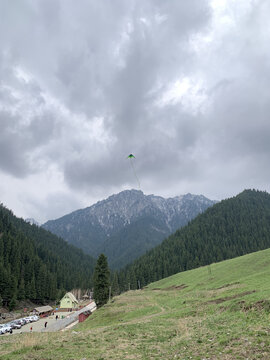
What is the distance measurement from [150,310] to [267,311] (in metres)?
24.4

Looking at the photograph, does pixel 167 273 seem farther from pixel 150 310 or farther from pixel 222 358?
pixel 222 358

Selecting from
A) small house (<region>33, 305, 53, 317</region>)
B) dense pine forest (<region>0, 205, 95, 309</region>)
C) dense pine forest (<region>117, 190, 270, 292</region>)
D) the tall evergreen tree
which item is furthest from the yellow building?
the tall evergreen tree

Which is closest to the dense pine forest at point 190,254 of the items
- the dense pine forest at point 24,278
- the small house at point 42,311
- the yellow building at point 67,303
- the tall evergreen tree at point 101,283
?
the yellow building at point 67,303

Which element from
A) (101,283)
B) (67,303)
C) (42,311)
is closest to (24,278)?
(67,303)

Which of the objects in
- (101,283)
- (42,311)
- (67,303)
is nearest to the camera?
(101,283)

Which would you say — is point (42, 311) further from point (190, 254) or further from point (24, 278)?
point (190, 254)

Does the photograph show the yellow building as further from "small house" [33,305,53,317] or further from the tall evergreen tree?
the tall evergreen tree

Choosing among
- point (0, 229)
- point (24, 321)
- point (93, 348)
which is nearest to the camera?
point (93, 348)

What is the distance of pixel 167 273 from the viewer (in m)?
142

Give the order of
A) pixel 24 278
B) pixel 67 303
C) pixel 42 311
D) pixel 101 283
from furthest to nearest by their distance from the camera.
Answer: pixel 24 278 < pixel 67 303 < pixel 42 311 < pixel 101 283

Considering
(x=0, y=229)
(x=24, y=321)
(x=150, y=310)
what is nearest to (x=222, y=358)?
(x=150, y=310)

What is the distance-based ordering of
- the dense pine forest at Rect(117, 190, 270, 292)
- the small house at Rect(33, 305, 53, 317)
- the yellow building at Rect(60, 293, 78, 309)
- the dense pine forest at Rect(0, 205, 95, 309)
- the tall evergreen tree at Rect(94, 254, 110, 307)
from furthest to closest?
the dense pine forest at Rect(117, 190, 270, 292)
the yellow building at Rect(60, 293, 78, 309)
the small house at Rect(33, 305, 53, 317)
the dense pine forest at Rect(0, 205, 95, 309)
the tall evergreen tree at Rect(94, 254, 110, 307)

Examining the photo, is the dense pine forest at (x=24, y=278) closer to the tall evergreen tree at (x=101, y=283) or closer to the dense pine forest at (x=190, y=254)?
the dense pine forest at (x=190, y=254)

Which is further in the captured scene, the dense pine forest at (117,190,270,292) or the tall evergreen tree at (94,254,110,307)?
the dense pine forest at (117,190,270,292)
